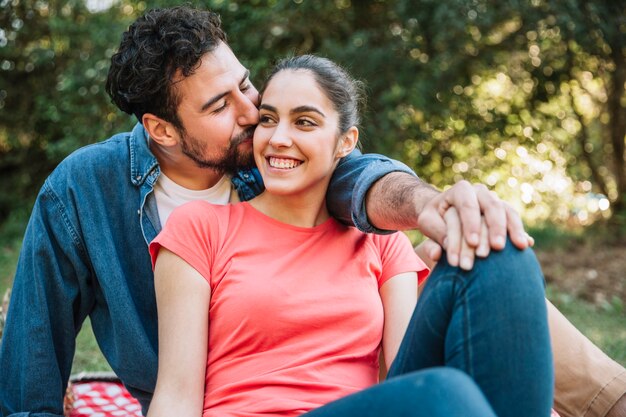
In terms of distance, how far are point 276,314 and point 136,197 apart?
2.37ft

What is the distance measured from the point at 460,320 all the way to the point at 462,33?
466 centimetres

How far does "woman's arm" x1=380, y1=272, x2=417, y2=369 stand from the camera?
6.97ft

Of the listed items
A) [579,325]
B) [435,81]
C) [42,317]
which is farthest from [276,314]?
[435,81]

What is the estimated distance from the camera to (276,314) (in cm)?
200

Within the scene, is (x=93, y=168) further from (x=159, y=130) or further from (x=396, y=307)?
(x=396, y=307)

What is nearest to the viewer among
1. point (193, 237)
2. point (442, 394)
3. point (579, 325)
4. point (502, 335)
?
point (442, 394)

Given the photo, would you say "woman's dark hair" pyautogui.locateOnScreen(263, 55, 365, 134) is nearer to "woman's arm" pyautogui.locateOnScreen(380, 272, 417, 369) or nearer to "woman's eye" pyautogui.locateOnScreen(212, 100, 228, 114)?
"woman's eye" pyautogui.locateOnScreen(212, 100, 228, 114)

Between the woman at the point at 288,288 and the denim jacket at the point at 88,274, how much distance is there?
15cm

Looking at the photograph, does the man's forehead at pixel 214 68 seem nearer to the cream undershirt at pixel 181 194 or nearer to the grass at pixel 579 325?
the cream undershirt at pixel 181 194

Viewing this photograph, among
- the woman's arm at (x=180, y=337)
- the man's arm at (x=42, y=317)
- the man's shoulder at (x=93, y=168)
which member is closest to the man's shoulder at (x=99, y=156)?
the man's shoulder at (x=93, y=168)

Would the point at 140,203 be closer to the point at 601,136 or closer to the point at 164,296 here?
the point at 164,296

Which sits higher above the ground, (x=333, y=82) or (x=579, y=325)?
(x=333, y=82)

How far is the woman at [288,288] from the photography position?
1945 millimetres

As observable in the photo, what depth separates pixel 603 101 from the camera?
7.67 meters
